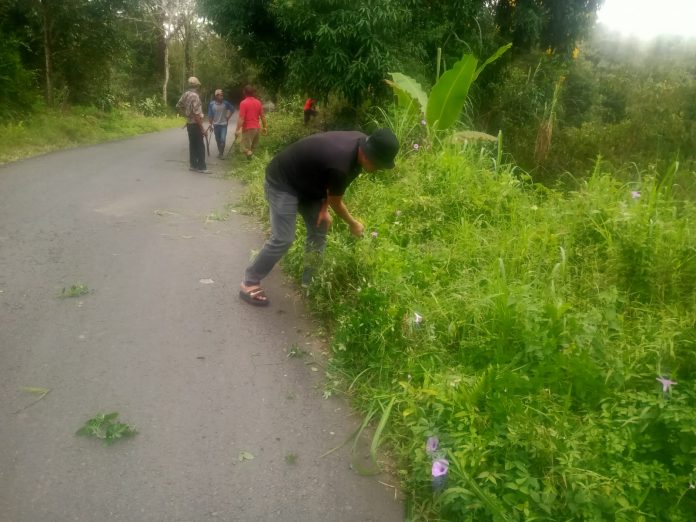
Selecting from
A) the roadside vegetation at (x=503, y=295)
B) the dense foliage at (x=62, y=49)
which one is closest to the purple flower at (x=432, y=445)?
the roadside vegetation at (x=503, y=295)

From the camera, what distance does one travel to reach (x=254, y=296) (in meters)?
4.43

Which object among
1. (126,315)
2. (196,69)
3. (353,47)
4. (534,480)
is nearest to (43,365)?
(126,315)

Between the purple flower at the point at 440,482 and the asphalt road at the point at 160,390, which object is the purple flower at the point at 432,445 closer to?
the purple flower at the point at 440,482

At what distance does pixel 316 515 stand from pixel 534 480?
3.21 feet

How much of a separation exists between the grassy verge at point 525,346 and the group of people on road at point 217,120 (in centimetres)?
592

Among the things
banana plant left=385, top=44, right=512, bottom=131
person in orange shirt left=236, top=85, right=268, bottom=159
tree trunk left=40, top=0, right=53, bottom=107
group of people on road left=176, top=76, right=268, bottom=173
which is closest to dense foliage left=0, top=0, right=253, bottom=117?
tree trunk left=40, top=0, right=53, bottom=107

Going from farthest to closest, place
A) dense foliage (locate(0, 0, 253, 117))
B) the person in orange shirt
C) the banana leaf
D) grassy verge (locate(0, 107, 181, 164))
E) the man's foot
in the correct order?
dense foliage (locate(0, 0, 253, 117)) → the person in orange shirt → grassy verge (locate(0, 107, 181, 164)) → the banana leaf → the man's foot

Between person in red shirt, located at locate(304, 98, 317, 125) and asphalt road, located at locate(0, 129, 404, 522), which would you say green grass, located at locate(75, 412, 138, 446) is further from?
person in red shirt, located at locate(304, 98, 317, 125)

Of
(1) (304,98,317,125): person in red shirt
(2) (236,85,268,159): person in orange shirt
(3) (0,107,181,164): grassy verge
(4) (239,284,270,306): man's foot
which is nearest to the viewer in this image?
(4) (239,284,270,306): man's foot

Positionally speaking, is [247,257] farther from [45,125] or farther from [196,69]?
[196,69]

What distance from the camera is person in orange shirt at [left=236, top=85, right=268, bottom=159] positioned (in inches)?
434

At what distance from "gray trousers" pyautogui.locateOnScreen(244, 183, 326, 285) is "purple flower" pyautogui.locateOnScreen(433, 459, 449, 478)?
233 centimetres

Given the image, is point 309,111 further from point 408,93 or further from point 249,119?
point 408,93

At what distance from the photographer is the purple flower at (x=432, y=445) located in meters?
2.53
